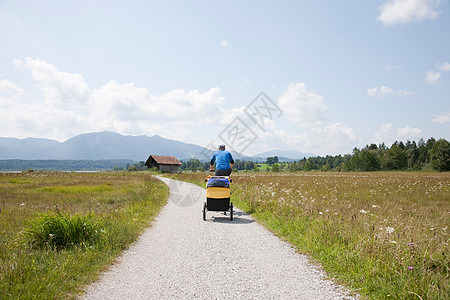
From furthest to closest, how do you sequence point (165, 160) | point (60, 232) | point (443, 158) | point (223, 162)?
point (165, 160) → point (443, 158) → point (223, 162) → point (60, 232)

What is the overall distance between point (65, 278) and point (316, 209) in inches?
263

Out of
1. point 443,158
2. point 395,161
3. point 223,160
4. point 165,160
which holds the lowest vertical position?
point 165,160

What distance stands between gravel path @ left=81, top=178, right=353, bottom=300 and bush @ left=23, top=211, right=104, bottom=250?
1.03 metres

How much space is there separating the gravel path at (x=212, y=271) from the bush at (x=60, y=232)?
1027 millimetres

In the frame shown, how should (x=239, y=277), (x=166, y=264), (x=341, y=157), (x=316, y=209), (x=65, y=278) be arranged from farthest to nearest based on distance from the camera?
(x=341, y=157) → (x=316, y=209) → (x=166, y=264) → (x=239, y=277) → (x=65, y=278)

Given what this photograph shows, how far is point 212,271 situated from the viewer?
464 centimetres

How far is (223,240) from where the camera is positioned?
22.1 feet

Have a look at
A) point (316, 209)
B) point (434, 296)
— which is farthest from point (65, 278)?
point (316, 209)

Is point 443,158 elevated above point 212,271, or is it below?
above

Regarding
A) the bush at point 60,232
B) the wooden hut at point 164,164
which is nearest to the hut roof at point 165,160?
the wooden hut at point 164,164

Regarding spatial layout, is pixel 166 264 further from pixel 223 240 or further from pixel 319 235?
pixel 319 235

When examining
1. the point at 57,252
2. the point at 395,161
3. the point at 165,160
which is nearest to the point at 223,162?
the point at 57,252

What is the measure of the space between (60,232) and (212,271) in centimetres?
367

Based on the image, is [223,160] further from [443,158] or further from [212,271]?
[443,158]
